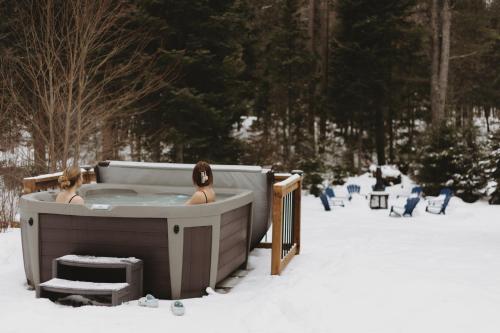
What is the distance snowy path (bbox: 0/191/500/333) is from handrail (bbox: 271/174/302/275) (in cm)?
15

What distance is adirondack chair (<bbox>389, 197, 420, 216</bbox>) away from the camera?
40.0 ft

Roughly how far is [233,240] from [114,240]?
1.24m

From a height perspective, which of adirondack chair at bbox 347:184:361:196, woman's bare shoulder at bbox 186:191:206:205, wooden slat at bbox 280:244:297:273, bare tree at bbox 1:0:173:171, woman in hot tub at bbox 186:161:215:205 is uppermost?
bare tree at bbox 1:0:173:171

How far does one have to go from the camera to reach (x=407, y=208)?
12.3 m

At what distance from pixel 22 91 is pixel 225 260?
909 centimetres

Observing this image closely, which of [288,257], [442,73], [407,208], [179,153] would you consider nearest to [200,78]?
[179,153]

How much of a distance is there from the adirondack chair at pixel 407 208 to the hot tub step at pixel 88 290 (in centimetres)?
862

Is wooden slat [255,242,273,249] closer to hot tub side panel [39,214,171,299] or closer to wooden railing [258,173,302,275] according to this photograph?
wooden railing [258,173,302,275]

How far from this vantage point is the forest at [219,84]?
11828 millimetres

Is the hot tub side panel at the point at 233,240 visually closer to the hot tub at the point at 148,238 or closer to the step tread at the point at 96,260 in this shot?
the hot tub at the point at 148,238

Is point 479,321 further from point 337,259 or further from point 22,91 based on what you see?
point 22,91

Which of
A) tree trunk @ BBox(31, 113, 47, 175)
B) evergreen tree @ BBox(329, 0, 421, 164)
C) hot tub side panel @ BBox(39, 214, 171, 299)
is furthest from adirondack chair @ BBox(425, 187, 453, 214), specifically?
evergreen tree @ BBox(329, 0, 421, 164)

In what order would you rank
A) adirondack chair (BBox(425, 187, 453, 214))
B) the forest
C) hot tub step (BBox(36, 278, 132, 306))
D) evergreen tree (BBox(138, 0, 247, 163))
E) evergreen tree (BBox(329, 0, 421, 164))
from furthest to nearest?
evergreen tree (BBox(329, 0, 421, 164)), evergreen tree (BBox(138, 0, 247, 163)), adirondack chair (BBox(425, 187, 453, 214)), the forest, hot tub step (BBox(36, 278, 132, 306))

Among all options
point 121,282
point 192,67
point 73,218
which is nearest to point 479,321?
point 121,282
